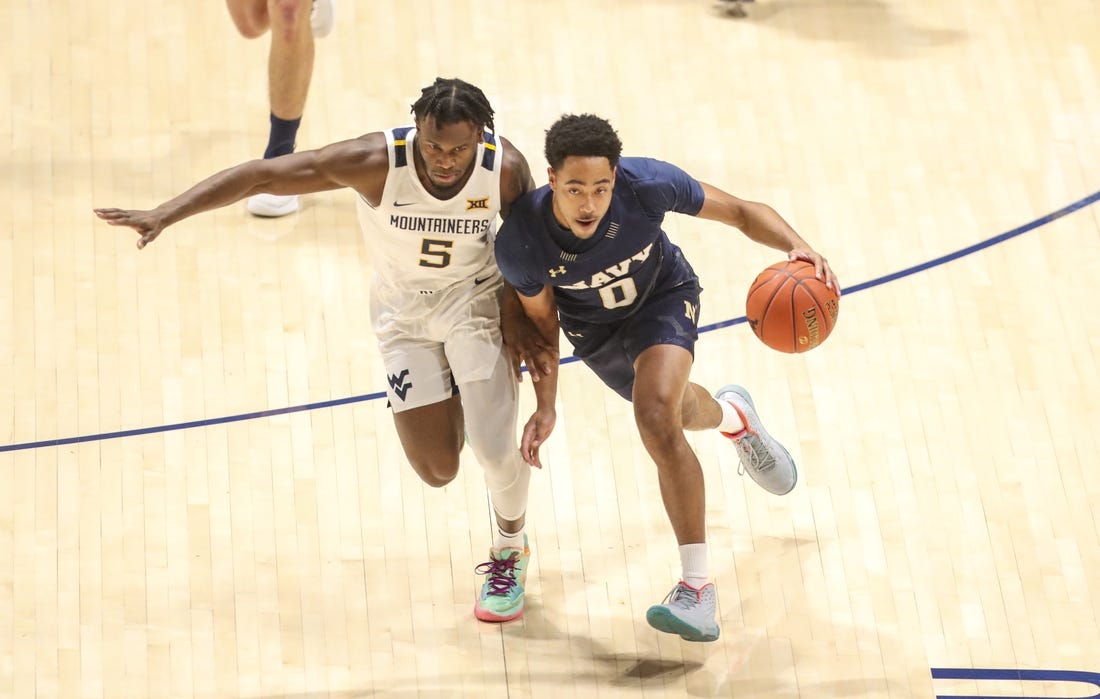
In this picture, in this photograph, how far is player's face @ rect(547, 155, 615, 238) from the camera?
4.18 metres

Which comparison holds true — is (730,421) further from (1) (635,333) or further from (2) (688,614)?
(2) (688,614)

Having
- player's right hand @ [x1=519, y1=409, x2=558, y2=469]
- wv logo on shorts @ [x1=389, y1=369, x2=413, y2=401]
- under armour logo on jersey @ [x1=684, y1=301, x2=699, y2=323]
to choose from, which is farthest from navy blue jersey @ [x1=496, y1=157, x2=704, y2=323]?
wv logo on shorts @ [x1=389, y1=369, x2=413, y2=401]

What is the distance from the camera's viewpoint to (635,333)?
4.76 metres

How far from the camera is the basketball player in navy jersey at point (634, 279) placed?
4.26 meters

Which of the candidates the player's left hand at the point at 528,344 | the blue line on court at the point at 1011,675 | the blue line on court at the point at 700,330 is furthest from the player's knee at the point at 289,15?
the blue line on court at the point at 1011,675

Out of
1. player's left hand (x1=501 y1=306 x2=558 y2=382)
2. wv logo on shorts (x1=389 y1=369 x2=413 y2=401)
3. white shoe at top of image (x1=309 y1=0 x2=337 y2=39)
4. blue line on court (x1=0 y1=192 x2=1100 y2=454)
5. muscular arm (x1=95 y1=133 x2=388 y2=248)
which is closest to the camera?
muscular arm (x1=95 y1=133 x2=388 y2=248)

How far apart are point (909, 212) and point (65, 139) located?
4186 mm

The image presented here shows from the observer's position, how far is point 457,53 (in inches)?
287

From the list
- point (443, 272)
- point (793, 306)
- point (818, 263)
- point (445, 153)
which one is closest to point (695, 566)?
point (793, 306)

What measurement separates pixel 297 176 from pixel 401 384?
879 millimetres

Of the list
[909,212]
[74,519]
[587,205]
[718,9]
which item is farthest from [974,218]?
[74,519]

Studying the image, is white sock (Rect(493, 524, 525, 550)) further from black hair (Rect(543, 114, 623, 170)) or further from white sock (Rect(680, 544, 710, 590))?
black hair (Rect(543, 114, 623, 170))

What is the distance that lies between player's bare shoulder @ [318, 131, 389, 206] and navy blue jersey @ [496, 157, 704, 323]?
464mm

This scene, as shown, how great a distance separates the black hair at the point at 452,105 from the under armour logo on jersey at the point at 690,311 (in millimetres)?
994
